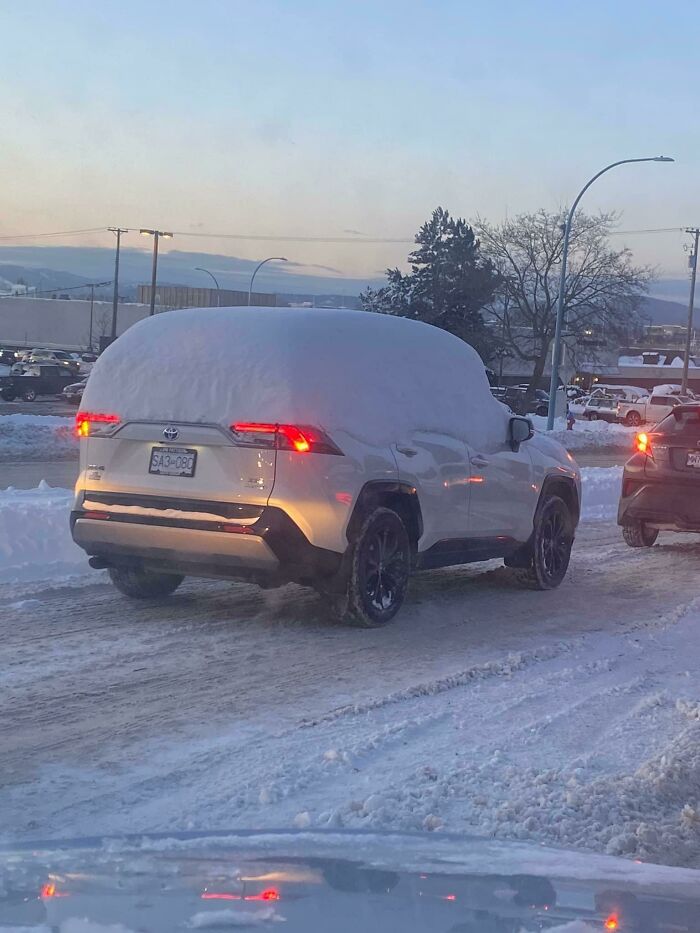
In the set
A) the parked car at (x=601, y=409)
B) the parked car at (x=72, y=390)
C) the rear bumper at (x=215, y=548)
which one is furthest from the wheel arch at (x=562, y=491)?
the parked car at (x=601, y=409)

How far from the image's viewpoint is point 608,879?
3.21 meters

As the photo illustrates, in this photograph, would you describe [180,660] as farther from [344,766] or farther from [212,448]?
[344,766]

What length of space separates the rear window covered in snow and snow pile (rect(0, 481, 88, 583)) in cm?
206

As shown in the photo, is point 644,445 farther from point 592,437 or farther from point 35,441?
point 592,437

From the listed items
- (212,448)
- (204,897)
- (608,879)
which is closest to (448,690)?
(212,448)

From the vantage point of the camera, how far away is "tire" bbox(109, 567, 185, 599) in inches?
328

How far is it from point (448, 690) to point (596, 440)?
116 ft

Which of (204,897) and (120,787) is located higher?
(204,897)

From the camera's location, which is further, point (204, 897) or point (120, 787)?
point (120, 787)

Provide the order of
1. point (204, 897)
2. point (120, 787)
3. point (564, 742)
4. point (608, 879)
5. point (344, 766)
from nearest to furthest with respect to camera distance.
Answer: point (204, 897) → point (608, 879) → point (120, 787) → point (344, 766) → point (564, 742)

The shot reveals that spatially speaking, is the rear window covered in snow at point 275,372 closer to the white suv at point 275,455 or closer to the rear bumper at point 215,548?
the white suv at point 275,455

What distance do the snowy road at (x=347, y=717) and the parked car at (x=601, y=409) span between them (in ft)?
171

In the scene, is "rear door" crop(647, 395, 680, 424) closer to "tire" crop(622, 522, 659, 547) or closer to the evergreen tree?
the evergreen tree

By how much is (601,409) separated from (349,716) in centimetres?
5679
